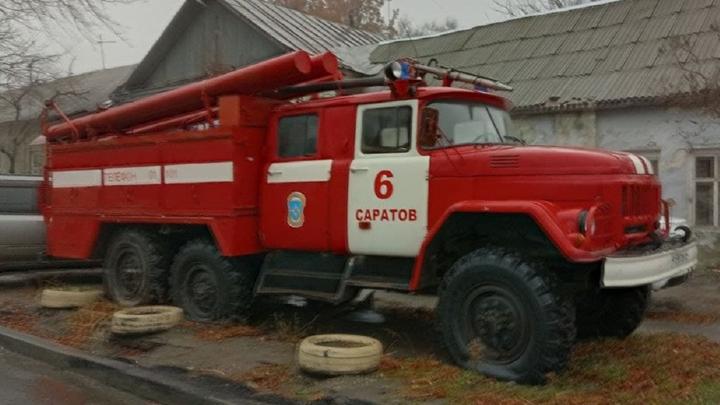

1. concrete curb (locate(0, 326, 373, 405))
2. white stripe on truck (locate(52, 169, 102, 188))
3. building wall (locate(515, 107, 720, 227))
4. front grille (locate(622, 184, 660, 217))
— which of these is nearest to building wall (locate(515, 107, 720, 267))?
building wall (locate(515, 107, 720, 227))

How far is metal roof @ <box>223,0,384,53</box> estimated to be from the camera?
18484 mm

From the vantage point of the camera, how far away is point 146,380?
6.28m

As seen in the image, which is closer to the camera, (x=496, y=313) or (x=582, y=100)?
(x=496, y=313)

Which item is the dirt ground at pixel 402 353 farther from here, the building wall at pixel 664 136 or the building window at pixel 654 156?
the building window at pixel 654 156

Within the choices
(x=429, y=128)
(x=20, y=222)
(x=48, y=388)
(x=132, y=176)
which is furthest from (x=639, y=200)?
(x=20, y=222)

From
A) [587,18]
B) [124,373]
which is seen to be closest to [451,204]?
[124,373]

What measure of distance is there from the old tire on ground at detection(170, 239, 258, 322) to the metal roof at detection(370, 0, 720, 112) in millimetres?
7640

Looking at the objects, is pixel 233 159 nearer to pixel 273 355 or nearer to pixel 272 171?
pixel 272 171

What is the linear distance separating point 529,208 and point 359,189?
1.84 metres

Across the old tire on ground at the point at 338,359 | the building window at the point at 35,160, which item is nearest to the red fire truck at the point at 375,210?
the old tire on ground at the point at 338,359

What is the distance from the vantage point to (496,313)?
19.4ft

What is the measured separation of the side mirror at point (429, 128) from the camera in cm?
664

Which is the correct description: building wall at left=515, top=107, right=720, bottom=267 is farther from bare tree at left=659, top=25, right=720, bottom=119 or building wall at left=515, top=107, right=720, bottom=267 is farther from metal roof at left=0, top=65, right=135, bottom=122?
metal roof at left=0, top=65, right=135, bottom=122

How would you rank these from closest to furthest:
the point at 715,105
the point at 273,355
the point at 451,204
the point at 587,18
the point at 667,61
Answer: the point at 451,204 < the point at 273,355 < the point at 715,105 < the point at 667,61 < the point at 587,18
